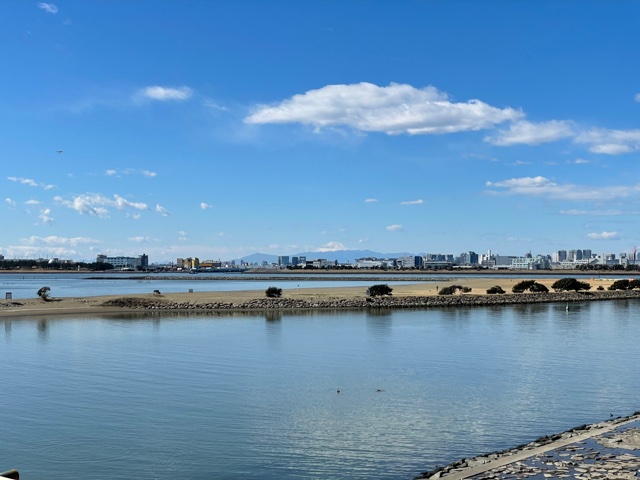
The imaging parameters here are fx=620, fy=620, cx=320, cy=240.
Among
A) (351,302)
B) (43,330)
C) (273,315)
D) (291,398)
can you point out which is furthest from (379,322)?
(291,398)

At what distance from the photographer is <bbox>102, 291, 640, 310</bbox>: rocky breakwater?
66125 millimetres

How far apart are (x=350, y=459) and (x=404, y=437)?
2317 millimetres

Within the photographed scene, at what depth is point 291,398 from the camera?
2195cm

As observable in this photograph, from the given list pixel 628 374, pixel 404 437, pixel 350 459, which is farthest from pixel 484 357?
pixel 350 459

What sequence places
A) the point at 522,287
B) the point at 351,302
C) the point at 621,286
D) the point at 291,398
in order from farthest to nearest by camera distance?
the point at 621,286 < the point at 522,287 < the point at 351,302 < the point at 291,398

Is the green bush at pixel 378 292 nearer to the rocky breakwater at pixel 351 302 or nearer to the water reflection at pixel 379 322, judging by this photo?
the rocky breakwater at pixel 351 302

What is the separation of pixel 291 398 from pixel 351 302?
159ft

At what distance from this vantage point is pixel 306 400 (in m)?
21.6

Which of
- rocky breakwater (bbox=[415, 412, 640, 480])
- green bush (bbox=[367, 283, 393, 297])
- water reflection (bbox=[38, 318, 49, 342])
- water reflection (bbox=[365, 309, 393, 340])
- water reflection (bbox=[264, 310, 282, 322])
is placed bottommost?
water reflection (bbox=[365, 309, 393, 340])

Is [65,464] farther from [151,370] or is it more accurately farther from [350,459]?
[151,370]

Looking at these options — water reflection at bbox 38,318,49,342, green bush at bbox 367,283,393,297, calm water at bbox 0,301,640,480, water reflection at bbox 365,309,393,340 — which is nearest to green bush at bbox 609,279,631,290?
green bush at bbox 367,283,393,297

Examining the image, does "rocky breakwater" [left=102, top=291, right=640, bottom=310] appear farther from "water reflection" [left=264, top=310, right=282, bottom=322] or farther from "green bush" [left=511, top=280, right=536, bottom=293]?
"green bush" [left=511, top=280, right=536, bottom=293]

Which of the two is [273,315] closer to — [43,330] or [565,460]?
[43,330]

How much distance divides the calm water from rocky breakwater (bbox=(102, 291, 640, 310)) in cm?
2254
